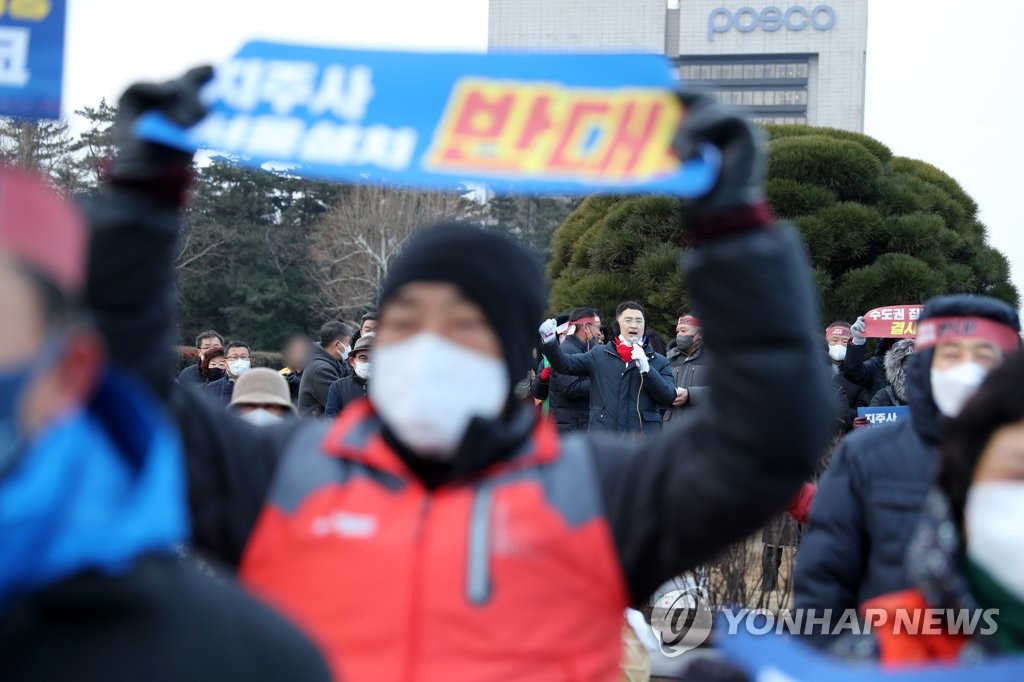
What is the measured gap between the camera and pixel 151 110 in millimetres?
2223

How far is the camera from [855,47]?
8475 centimetres

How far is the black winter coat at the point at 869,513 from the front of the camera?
3.37 meters

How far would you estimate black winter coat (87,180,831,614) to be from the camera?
2.04 m

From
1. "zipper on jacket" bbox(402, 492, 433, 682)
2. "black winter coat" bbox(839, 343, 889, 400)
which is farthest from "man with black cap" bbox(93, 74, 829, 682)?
"black winter coat" bbox(839, 343, 889, 400)

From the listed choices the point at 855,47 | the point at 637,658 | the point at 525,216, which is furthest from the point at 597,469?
the point at 855,47

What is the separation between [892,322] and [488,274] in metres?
7.62

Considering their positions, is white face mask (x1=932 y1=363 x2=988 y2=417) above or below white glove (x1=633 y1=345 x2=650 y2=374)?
above

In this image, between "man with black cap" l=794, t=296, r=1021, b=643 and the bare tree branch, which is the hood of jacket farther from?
the bare tree branch

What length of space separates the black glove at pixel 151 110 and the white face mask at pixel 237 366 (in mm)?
8153

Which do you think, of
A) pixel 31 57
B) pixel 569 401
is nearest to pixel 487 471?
pixel 31 57

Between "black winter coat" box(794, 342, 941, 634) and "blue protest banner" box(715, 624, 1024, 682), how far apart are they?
1469 mm

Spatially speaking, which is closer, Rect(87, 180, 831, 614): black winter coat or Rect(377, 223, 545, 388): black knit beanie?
Rect(87, 180, 831, 614): black winter coat

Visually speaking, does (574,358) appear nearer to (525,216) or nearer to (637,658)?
(637,658)

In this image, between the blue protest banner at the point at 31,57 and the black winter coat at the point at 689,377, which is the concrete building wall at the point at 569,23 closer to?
the black winter coat at the point at 689,377
